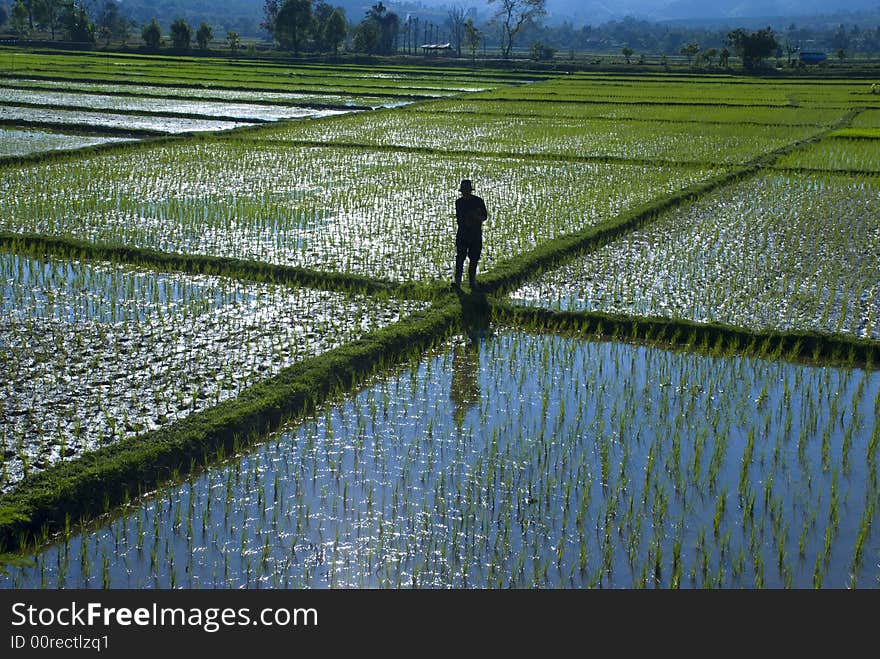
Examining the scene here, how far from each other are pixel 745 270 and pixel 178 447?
5.55 m

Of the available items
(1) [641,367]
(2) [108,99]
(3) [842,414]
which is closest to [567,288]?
(1) [641,367]

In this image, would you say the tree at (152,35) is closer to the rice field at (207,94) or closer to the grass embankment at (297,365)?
the rice field at (207,94)

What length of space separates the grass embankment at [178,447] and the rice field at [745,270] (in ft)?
6.52

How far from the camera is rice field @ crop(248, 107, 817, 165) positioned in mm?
16484

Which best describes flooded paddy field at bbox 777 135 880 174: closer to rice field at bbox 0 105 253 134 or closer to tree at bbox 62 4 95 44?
rice field at bbox 0 105 253 134

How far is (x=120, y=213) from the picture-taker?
10422mm

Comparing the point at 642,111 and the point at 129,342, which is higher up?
the point at 642,111

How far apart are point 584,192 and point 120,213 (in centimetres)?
550

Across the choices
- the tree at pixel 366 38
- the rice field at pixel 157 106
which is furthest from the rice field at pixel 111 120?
the tree at pixel 366 38

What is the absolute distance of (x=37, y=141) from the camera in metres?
16.2

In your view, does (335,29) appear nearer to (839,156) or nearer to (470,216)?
(839,156)

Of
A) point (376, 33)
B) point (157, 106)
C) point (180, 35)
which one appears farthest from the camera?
point (376, 33)

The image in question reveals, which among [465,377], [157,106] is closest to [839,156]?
[465,377]

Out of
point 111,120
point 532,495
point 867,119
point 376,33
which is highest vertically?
point 376,33
